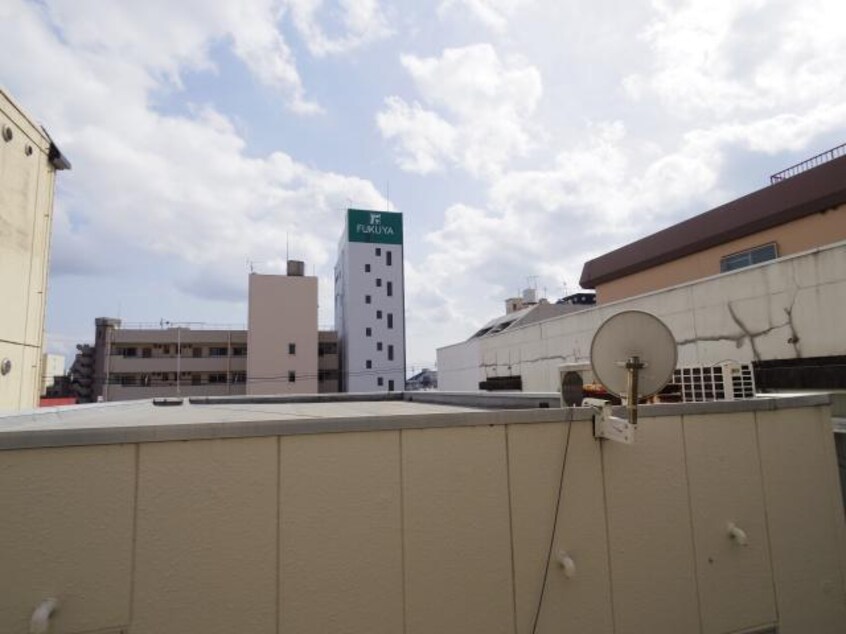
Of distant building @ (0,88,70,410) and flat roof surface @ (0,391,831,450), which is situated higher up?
distant building @ (0,88,70,410)

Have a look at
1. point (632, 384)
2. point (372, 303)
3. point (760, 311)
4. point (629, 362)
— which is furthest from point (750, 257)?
point (372, 303)

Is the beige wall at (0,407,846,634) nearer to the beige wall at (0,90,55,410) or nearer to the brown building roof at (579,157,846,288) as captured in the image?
the beige wall at (0,90,55,410)

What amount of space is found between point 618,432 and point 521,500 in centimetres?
113

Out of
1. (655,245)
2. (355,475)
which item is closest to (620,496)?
(355,475)

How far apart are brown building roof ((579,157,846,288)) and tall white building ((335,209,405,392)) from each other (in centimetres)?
3863

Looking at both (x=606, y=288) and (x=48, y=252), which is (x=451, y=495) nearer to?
(x=48, y=252)

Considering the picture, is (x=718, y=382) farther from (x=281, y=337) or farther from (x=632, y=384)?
(x=281, y=337)

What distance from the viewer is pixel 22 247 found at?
12.6m

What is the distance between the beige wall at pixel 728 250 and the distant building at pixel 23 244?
22.9 m

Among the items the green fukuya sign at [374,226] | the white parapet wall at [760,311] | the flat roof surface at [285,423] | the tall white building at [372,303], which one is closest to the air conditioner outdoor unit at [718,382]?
the flat roof surface at [285,423]

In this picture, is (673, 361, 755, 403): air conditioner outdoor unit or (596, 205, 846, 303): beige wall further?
(596, 205, 846, 303): beige wall

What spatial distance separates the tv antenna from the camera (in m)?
4.62

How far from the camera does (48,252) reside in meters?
13.9

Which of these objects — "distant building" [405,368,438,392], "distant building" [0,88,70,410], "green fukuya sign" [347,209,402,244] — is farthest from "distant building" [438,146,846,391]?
"distant building" [405,368,438,392]
